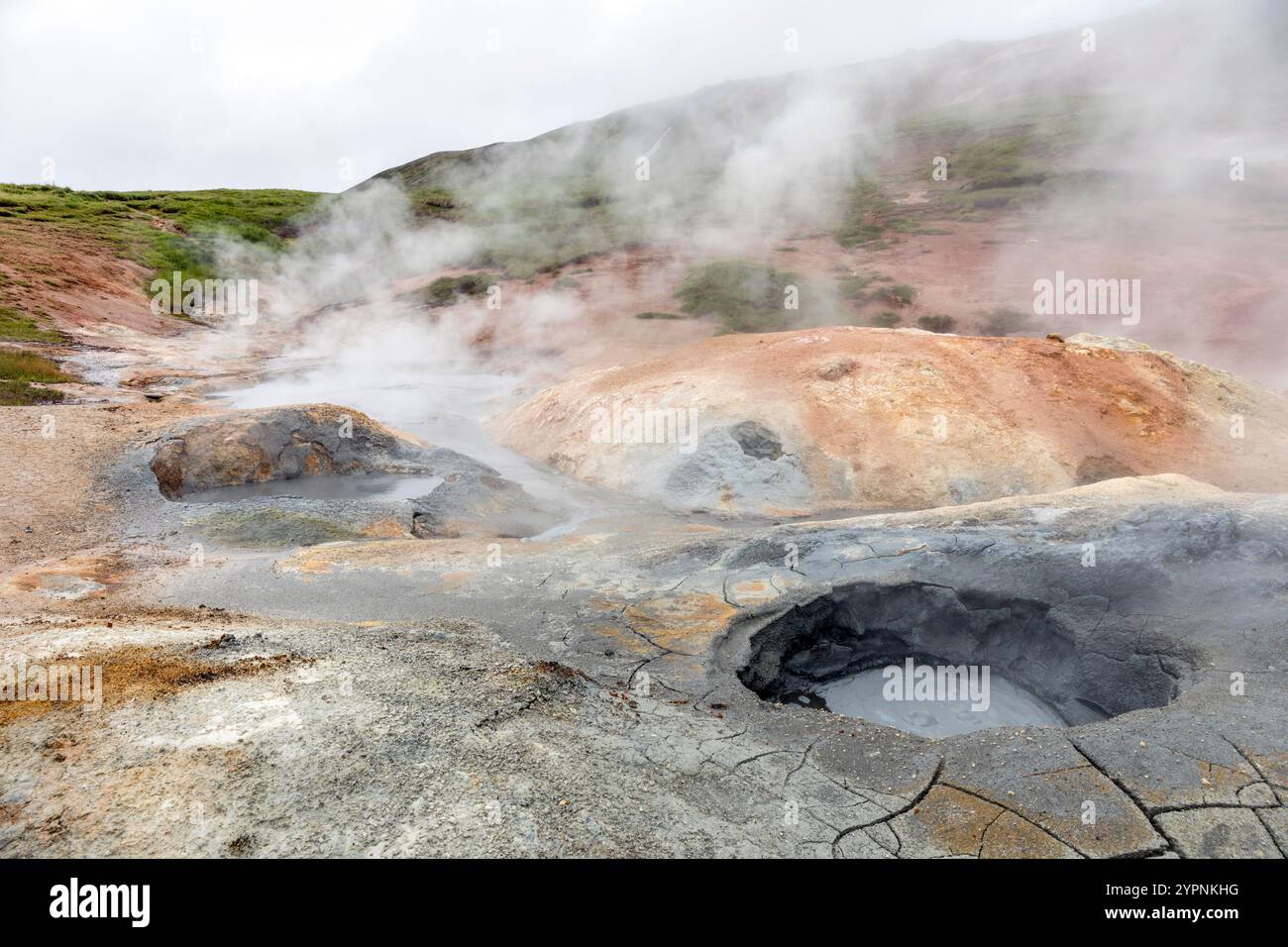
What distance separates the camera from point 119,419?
11258 millimetres

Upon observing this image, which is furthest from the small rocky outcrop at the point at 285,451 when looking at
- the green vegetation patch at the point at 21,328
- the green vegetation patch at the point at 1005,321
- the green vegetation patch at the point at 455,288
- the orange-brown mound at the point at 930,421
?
the green vegetation patch at the point at 455,288

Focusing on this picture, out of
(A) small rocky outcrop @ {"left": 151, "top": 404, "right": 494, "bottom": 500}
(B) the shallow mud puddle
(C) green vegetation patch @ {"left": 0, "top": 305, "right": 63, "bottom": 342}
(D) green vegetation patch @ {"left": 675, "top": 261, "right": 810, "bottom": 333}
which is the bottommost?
(B) the shallow mud puddle

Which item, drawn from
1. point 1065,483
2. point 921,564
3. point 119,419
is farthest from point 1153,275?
point 119,419

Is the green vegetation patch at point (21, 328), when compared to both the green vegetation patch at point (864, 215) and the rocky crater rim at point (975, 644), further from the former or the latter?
the green vegetation patch at point (864, 215)

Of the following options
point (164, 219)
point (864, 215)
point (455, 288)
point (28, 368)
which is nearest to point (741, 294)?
point (455, 288)

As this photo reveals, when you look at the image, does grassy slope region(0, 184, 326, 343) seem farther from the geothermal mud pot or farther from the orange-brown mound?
the geothermal mud pot

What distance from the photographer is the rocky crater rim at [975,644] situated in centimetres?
537

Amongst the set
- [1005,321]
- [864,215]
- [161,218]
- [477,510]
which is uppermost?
[161,218]

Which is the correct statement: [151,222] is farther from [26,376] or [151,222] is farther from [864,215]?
[864,215]

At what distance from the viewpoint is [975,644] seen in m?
6.21

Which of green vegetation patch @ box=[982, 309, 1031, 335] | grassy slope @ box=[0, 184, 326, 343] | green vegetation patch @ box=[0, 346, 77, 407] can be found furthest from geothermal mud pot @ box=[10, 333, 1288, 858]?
grassy slope @ box=[0, 184, 326, 343]

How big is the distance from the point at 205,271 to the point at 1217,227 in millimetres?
44205

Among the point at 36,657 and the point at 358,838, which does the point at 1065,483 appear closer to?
the point at 358,838

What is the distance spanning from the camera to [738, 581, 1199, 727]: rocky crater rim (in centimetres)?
537
